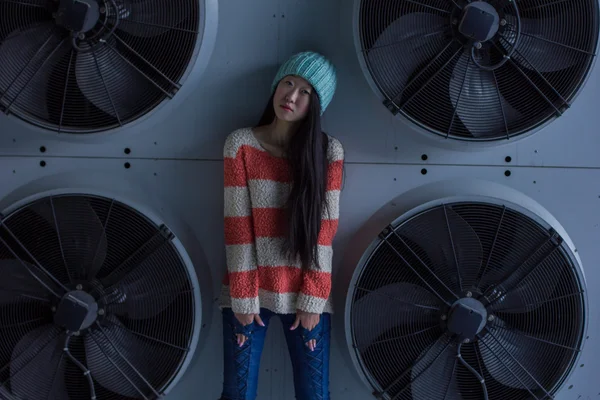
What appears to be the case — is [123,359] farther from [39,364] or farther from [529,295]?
[529,295]

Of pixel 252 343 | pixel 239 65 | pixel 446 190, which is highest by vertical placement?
pixel 239 65

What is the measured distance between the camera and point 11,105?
1587 mm

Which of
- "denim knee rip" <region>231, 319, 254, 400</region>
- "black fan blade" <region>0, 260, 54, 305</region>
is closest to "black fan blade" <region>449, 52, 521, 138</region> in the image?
"denim knee rip" <region>231, 319, 254, 400</region>

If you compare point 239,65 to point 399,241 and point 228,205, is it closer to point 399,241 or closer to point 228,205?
point 228,205

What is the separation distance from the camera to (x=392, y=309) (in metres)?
1.58

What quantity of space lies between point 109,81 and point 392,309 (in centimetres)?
100

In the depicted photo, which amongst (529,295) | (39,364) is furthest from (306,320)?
(39,364)

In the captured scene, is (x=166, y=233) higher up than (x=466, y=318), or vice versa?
(x=166, y=233)

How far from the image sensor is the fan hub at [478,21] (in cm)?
146

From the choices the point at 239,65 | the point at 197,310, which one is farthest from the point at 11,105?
the point at 197,310

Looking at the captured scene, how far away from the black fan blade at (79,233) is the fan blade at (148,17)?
48cm

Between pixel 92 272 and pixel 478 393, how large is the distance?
1.11m

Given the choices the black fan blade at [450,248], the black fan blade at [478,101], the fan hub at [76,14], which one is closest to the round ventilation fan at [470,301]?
the black fan blade at [450,248]

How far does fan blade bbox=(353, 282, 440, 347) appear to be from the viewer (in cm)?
157
